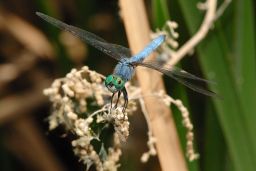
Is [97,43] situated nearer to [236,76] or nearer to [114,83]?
[114,83]

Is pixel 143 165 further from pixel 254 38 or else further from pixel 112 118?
pixel 112 118

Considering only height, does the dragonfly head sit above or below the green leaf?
below

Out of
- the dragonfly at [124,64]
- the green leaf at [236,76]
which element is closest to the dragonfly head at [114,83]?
the dragonfly at [124,64]

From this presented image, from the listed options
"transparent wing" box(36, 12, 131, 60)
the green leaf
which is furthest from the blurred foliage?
"transparent wing" box(36, 12, 131, 60)

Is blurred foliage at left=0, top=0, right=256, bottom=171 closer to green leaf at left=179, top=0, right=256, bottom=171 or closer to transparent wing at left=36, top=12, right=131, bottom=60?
green leaf at left=179, top=0, right=256, bottom=171

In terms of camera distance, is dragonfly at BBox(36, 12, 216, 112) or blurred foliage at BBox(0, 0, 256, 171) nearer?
dragonfly at BBox(36, 12, 216, 112)

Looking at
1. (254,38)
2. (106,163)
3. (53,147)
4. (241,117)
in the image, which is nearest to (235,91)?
(241,117)

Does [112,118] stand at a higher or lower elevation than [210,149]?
lower

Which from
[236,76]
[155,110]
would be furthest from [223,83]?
[155,110]
